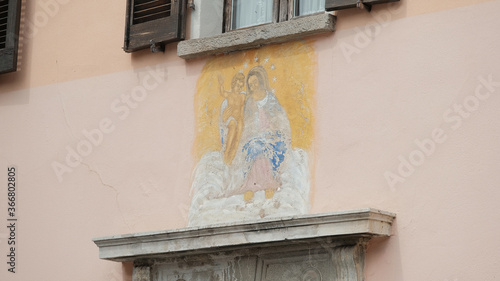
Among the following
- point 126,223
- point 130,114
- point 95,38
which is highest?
point 95,38

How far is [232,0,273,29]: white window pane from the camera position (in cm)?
819

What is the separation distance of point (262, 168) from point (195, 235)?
26.5 inches

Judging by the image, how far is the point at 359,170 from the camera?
7223mm

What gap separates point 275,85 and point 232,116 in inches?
16.2

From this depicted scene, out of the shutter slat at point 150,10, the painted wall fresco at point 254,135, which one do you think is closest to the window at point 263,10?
the painted wall fresco at point 254,135

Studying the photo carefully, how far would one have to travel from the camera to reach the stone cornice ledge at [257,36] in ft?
24.6

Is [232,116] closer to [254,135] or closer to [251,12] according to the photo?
[254,135]

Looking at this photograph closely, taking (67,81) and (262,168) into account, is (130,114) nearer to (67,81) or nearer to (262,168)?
(67,81)

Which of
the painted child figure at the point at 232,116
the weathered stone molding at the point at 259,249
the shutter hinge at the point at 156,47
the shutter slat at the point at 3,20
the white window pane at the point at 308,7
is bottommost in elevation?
the weathered stone molding at the point at 259,249

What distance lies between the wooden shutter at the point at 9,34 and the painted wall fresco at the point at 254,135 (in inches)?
76.9

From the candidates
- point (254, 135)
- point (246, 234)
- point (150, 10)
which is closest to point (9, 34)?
point (150, 10)

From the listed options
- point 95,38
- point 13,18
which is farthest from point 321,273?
point 13,18

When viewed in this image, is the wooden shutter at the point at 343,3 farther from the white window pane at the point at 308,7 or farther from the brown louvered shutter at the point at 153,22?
the brown louvered shutter at the point at 153,22

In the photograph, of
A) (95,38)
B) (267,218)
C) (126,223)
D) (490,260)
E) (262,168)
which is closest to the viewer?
(490,260)
